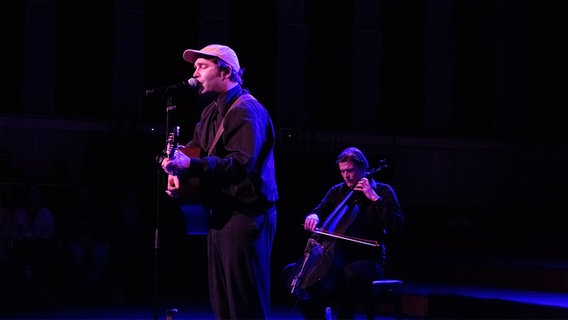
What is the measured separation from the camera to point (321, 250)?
16.5 feet

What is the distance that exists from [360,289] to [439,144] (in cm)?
773

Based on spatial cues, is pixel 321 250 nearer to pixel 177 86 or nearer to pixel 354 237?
pixel 354 237

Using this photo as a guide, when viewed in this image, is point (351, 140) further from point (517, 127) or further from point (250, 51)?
point (517, 127)

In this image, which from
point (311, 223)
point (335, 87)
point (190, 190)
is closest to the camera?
point (190, 190)

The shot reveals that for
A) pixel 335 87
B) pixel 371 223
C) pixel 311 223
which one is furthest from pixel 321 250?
pixel 335 87

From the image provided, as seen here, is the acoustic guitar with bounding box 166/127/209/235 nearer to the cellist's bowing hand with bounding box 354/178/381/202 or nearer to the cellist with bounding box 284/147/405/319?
the cellist with bounding box 284/147/405/319

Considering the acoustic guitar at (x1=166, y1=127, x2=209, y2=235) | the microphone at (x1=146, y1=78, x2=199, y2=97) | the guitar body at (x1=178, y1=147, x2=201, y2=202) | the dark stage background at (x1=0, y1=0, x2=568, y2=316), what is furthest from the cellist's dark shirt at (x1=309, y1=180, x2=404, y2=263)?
the dark stage background at (x1=0, y1=0, x2=568, y2=316)

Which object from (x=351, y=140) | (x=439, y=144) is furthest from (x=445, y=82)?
(x=351, y=140)

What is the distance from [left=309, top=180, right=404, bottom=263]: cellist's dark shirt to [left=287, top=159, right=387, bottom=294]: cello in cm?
4

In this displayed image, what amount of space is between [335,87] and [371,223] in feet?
24.5

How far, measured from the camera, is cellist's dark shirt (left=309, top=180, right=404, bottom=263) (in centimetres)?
516

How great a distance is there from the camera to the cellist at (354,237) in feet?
16.9

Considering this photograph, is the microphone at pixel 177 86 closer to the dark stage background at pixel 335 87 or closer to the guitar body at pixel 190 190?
the guitar body at pixel 190 190

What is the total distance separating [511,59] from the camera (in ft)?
42.2
